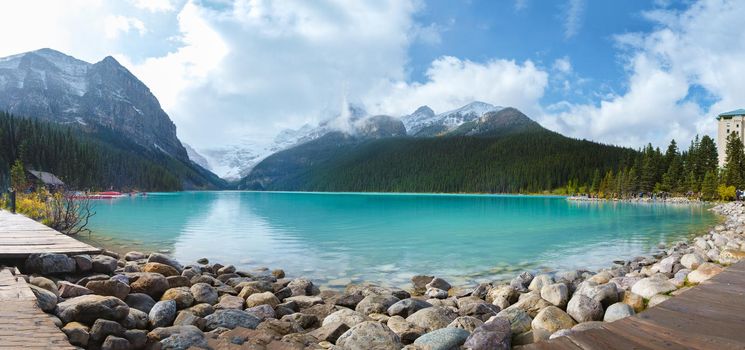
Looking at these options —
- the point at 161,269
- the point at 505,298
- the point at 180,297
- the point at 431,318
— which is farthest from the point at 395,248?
the point at 180,297

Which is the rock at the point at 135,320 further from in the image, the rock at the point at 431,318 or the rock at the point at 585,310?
the rock at the point at 585,310

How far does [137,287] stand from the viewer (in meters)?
9.04

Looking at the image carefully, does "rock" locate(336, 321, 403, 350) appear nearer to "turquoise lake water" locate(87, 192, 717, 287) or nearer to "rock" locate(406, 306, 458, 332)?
"rock" locate(406, 306, 458, 332)

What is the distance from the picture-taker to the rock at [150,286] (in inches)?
355

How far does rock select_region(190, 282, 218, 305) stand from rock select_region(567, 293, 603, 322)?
6881 mm

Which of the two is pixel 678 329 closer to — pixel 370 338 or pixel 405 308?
pixel 370 338

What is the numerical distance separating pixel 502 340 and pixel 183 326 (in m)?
4.77

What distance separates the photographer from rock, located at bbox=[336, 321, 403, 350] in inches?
251

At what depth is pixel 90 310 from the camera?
20.8 feet

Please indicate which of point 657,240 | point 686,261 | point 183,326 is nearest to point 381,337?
point 183,326

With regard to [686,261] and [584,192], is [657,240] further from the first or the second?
[584,192]

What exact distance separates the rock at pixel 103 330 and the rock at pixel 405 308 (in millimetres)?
4754

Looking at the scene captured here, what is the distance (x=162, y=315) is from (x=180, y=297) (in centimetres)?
121

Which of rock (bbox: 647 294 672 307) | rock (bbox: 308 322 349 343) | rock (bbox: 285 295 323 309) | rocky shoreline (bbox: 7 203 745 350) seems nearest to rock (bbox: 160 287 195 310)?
rocky shoreline (bbox: 7 203 745 350)
